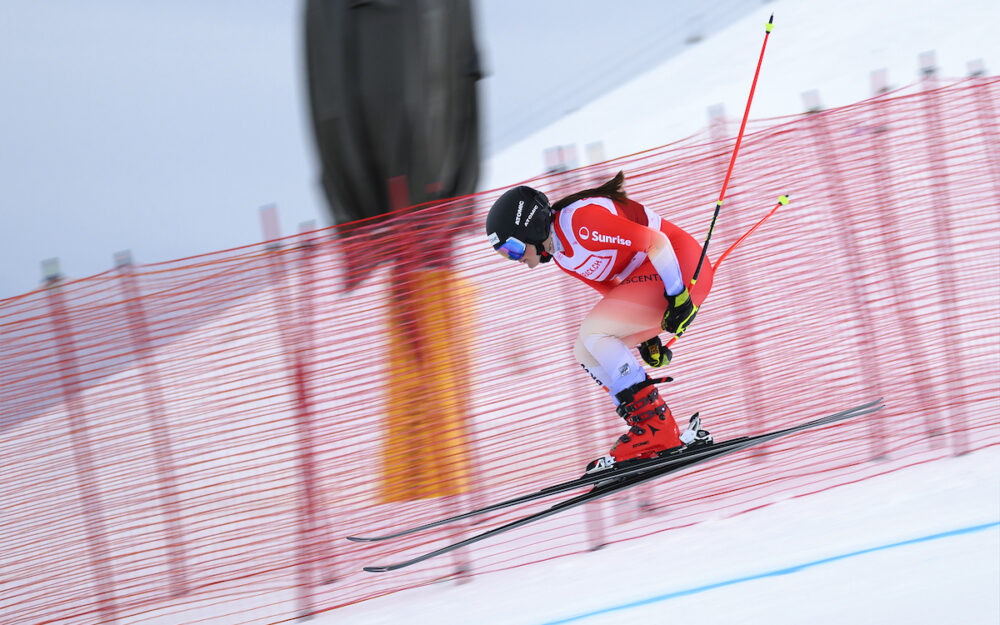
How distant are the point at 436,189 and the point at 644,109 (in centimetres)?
1851

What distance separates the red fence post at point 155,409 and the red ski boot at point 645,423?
2551 millimetres

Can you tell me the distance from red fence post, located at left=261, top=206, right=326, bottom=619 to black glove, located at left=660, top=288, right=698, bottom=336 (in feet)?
6.40

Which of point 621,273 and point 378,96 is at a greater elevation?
point 378,96

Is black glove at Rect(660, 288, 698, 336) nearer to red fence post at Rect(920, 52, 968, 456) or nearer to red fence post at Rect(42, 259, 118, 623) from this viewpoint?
red fence post at Rect(920, 52, 968, 456)

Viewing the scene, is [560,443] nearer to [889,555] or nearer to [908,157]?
[889,555]

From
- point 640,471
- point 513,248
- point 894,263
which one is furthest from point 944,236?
point 513,248

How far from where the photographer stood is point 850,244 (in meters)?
4.93

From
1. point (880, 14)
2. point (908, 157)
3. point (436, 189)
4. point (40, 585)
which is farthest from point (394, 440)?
point (880, 14)

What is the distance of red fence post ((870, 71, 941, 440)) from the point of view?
16.3ft

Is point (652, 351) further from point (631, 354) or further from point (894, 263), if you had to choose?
point (894, 263)

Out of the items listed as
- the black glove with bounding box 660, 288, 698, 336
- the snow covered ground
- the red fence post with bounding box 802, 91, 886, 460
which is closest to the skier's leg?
the black glove with bounding box 660, 288, 698, 336

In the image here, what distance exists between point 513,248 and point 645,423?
3.51ft

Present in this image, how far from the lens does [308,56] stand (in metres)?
Result: 5.75

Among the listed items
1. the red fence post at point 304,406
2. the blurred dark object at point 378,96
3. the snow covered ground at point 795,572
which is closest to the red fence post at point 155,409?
the red fence post at point 304,406
